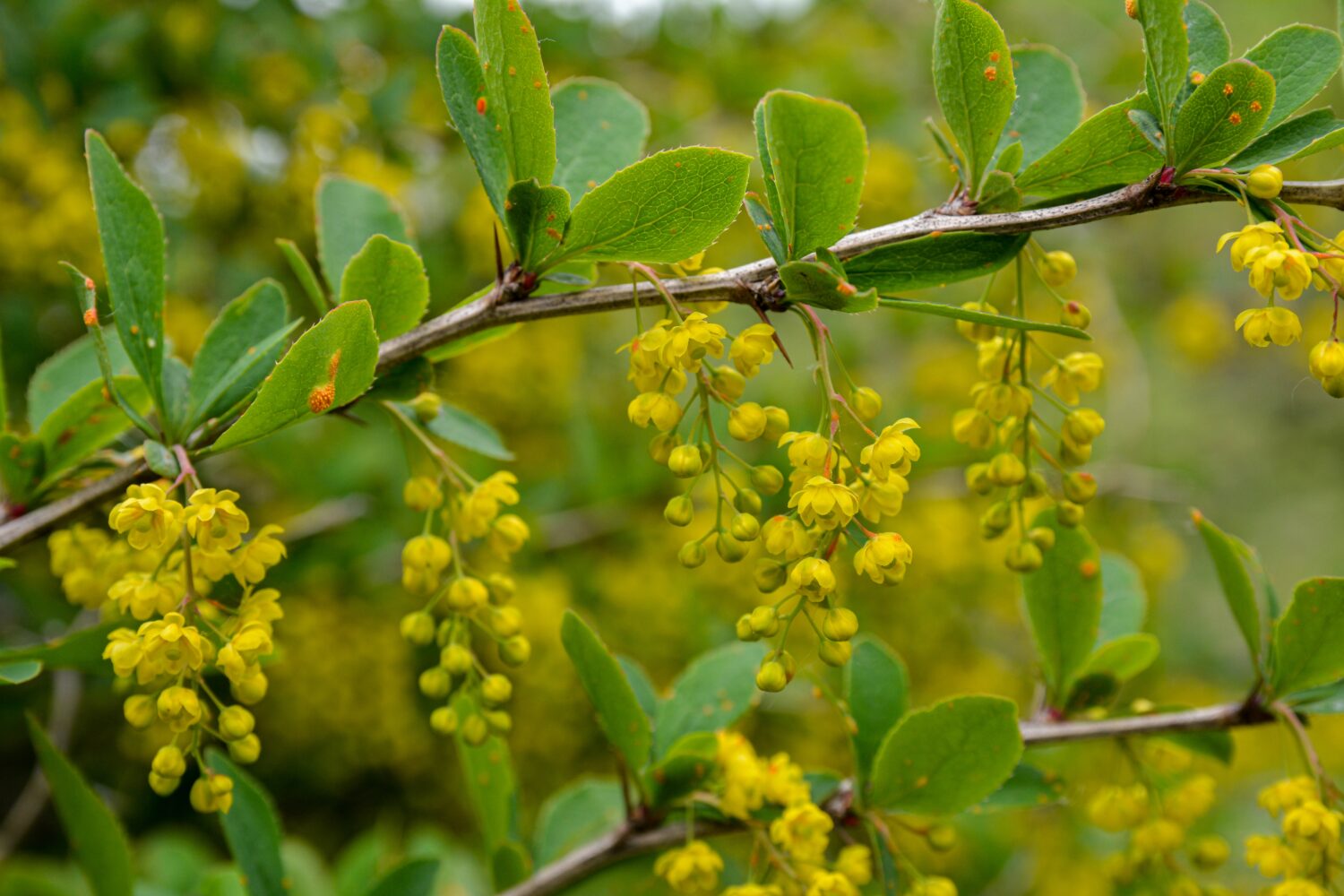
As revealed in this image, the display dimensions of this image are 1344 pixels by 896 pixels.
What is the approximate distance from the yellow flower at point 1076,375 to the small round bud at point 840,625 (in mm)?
428

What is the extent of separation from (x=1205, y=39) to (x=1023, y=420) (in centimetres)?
45

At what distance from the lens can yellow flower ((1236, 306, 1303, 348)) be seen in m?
1.11

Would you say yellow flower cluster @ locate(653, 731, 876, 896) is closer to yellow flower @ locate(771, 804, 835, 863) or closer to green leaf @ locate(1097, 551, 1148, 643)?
yellow flower @ locate(771, 804, 835, 863)

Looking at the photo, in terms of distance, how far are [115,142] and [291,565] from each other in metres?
1.37

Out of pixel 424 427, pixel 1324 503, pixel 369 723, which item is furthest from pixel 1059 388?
pixel 1324 503

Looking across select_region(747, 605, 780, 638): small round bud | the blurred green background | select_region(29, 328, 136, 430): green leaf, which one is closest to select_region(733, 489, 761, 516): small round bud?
select_region(747, 605, 780, 638): small round bud

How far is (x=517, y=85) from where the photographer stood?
3.42ft

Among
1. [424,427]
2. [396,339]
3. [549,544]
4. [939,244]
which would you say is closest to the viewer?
[939,244]

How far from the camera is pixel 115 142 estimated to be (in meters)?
2.93

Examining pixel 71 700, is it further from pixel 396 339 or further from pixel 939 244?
pixel 939 244

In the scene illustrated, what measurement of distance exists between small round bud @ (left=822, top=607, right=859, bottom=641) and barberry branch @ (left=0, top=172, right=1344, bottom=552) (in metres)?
0.34

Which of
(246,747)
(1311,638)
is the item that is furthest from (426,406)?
(1311,638)

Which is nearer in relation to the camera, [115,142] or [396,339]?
[396,339]

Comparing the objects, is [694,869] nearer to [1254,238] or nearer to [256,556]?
[256,556]
